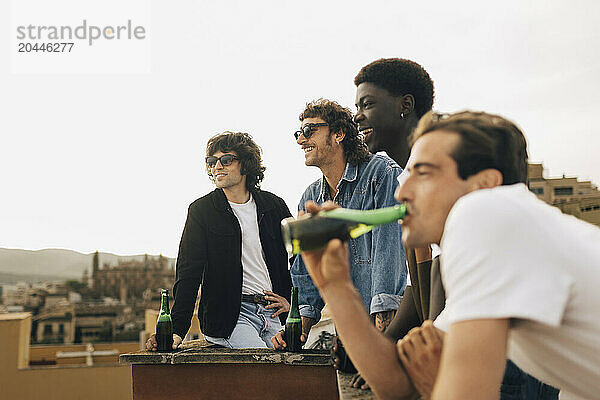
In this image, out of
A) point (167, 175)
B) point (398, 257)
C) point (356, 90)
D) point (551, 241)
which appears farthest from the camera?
point (167, 175)

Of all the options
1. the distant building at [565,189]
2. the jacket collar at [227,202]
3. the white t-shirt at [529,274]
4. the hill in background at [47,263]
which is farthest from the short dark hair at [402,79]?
the distant building at [565,189]

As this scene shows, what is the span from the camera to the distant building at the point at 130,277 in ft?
103

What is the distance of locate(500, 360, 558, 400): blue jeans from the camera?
1.48 meters

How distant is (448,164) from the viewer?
113 cm

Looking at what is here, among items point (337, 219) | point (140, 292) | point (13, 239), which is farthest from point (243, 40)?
point (140, 292)

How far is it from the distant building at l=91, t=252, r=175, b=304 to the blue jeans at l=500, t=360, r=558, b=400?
94.6ft

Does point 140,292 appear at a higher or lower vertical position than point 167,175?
lower

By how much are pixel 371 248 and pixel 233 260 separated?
1.10m

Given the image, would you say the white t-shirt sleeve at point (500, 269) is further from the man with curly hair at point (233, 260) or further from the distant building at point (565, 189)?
the distant building at point (565, 189)

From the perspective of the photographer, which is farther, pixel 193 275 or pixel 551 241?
pixel 193 275

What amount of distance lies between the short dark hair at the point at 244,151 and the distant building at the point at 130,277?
26.0 metres

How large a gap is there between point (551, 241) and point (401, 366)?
43 cm

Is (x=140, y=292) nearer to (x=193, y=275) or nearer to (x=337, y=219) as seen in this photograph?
(x=193, y=275)

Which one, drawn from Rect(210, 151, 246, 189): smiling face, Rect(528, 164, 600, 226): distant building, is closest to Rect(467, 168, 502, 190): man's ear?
Rect(210, 151, 246, 189): smiling face
